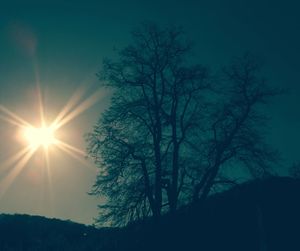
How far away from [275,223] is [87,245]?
9984 millimetres

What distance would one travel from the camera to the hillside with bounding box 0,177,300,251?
18.5 metres

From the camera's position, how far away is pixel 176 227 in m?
21.0

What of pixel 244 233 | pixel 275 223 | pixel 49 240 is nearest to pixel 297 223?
pixel 275 223

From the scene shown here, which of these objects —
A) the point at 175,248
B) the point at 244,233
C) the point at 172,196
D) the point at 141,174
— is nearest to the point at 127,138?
the point at 141,174

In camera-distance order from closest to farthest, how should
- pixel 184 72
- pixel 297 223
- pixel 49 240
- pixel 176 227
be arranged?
A: 1. pixel 297 223
2. pixel 176 227
3. pixel 184 72
4. pixel 49 240

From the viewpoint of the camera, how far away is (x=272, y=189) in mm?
19641

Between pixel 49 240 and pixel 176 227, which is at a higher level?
pixel 49 240

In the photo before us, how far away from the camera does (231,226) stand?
1948 centimetres

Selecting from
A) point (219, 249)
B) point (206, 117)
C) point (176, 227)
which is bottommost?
point (219, 249)

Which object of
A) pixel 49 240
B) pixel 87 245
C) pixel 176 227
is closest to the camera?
pixel 176 227

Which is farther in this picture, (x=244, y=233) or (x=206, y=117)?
(x=206, y=117)

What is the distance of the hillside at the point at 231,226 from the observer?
18.5m

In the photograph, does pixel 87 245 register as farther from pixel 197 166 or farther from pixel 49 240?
pixel 197 166

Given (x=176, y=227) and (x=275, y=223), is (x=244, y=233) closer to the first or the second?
(x=275, y=223)
